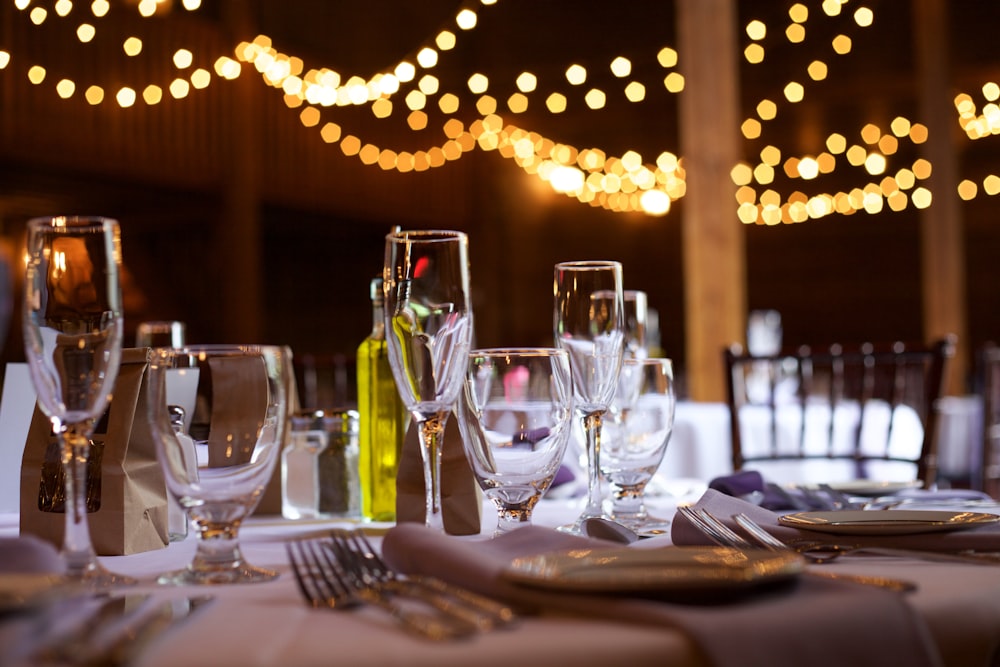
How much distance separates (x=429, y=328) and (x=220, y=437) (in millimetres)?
217

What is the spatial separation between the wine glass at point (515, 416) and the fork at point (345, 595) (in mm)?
148

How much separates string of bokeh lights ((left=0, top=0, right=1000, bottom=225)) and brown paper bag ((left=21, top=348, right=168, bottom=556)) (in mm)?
6661

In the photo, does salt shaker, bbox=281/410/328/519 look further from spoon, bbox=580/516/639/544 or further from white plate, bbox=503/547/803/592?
white plate, bbox=503/547/803/592

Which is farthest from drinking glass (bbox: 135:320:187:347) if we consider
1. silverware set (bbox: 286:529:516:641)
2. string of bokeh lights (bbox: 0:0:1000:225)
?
string of bokeh lights (bbox: 0:0:1000:225)

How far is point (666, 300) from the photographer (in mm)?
10305

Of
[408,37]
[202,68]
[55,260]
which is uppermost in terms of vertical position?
[408,37]

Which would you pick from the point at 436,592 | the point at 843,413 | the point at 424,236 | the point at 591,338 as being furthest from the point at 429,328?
the point at 843,413

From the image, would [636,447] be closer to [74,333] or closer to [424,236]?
[424,236]

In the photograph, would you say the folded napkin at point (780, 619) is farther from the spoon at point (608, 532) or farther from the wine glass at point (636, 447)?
the wine glass at point (636, 447)

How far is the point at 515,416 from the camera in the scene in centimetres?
82

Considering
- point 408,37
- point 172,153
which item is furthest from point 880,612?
point 408,37

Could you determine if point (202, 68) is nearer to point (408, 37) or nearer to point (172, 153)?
point (172, 153)

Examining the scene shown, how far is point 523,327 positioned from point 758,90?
322cm

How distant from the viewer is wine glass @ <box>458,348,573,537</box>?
82cm
